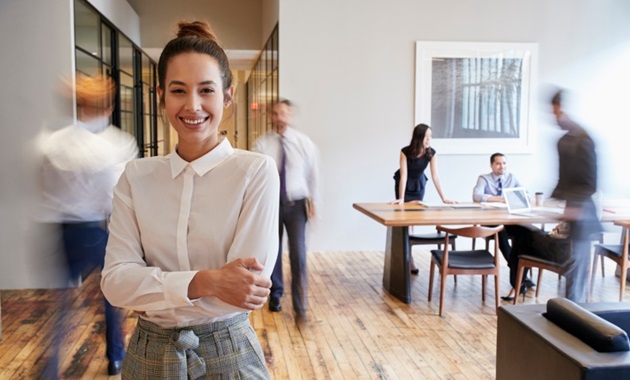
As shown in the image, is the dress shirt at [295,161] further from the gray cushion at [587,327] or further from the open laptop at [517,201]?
the gray cushion at [587,327]

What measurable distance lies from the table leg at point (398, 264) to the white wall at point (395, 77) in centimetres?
179

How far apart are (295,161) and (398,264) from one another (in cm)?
138

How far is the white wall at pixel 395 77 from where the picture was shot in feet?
23.0

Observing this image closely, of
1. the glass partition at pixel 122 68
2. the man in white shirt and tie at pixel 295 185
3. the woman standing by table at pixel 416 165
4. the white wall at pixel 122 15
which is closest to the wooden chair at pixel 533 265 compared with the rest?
the woman standing by table at pixel 416 165

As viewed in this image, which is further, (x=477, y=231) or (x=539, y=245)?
(x=539, y=245)

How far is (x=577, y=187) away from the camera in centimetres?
407

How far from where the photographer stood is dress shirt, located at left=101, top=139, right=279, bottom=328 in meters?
1.13

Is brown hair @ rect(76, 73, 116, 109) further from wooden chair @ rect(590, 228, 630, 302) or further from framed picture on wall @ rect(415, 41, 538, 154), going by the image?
framed picture on wall @ rect(415, 41, 538, 154)

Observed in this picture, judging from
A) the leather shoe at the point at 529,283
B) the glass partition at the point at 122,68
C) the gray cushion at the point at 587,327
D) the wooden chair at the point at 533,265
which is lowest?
the leather shoe at the point at 529,283

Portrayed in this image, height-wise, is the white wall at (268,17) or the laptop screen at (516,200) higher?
the white wall at (268,17)

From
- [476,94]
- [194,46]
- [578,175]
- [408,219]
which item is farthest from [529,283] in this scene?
[194,46]

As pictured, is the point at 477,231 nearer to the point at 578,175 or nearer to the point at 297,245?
the point at 578,175

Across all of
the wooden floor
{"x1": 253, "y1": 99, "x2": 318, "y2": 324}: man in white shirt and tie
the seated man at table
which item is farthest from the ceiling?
the seated man at table

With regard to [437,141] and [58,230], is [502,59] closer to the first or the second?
[437,141]
